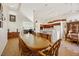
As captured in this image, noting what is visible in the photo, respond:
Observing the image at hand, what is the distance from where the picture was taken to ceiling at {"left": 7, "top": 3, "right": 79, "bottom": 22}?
6.52ft

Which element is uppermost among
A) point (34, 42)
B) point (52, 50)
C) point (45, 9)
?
point (45, 9)

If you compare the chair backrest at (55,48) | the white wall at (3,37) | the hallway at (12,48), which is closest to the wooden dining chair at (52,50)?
the chair backrest at (55,48)

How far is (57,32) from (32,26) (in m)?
0.35

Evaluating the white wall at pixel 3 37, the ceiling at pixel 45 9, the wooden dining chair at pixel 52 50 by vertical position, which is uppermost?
the ceiling at pixel 45 9

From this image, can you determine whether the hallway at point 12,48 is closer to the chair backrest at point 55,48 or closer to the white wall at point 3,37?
the white wall at point 3,37

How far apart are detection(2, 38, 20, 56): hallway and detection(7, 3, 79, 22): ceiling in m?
0.38

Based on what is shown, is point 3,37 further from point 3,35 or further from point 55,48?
point 55,48

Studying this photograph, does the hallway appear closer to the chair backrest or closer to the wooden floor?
the wooden floor

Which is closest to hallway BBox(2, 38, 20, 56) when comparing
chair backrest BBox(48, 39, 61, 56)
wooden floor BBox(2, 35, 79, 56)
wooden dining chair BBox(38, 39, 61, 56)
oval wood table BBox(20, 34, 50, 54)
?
wooden floor BBox(2, 35, 79, 56)

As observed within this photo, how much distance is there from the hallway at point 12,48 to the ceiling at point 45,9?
38 cm

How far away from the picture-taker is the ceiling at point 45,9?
6.52ft

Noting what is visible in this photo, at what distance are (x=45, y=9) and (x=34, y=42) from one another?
47cm

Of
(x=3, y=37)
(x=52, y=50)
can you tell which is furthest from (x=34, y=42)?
(x=3, y=37)

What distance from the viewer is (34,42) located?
201cm
